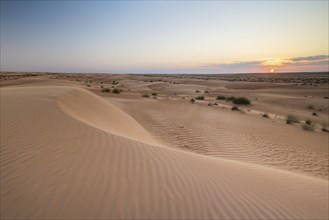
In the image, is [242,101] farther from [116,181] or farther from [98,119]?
[116,181]

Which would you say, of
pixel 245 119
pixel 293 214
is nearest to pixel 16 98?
pixel 293 214

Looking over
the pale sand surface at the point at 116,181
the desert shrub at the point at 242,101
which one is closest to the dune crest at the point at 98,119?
the pale sand surface at the point at 116,181

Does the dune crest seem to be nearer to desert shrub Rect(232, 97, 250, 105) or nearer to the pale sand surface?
the pale sand surface

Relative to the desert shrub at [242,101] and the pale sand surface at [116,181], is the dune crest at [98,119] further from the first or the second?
the desert shrub at [242,101]

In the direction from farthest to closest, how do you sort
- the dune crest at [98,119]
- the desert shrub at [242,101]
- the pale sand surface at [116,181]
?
the desert shrub at [242,101] → the dune crest at [98,119] → the pale sand surface at [116,181]

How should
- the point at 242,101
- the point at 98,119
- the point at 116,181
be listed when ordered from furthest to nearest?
the point at 242,101 → the point at 98,119 → the point at 116,181

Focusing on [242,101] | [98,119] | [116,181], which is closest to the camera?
[116,181]

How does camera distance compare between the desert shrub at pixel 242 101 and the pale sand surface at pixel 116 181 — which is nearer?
the pale sand surface at pixel 116 181

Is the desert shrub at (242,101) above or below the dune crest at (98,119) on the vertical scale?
below

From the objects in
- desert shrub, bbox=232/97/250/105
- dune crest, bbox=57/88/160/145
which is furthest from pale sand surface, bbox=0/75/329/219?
desert shrub, bbox=232/97/250/105

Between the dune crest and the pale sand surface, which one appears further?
the dune crest

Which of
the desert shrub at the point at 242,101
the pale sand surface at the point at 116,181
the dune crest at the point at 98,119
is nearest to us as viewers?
the pale sand surface at the point at 116,181

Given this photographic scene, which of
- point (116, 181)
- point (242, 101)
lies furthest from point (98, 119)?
point (242, 101)

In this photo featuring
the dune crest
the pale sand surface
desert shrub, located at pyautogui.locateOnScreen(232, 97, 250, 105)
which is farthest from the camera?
desert shrub, located at pyautogui.locateOnScreen(232, 97, 250, 105)
